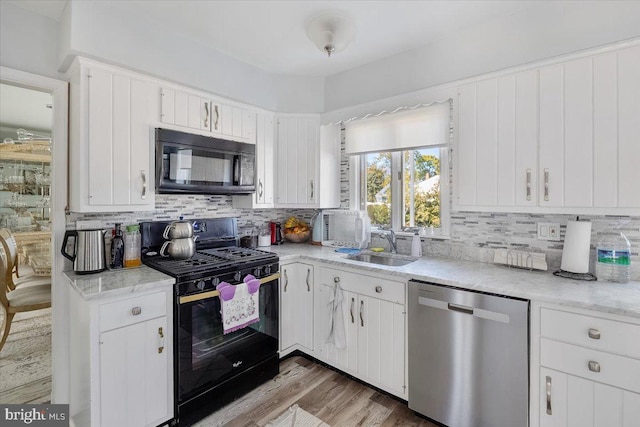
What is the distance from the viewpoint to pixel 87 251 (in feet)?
5.88

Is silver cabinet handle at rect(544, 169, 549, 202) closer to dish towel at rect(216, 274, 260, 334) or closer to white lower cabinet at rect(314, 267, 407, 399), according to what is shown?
white lower cabinet at rect(314, 267, 407, 399)

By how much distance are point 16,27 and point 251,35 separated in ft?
4.63

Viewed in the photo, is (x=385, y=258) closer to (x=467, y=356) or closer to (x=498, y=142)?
(x=467, y=356)

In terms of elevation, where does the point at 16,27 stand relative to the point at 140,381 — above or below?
above

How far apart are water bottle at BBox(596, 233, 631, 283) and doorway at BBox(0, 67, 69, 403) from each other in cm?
331

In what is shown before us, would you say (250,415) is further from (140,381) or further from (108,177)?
(108,177)

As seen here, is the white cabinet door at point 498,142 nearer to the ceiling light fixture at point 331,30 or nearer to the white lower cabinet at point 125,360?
the ceiling light fixture at point 331,30

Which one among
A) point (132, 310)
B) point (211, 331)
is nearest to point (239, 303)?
point (211, 331)

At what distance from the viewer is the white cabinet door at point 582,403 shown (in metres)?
1.28

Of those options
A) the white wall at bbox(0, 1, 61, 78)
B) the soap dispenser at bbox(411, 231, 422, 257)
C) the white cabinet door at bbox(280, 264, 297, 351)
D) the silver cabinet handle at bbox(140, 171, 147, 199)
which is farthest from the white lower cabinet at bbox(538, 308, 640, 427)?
the white wall at bbox(0, 1, 61, 78)

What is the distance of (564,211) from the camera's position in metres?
1.73

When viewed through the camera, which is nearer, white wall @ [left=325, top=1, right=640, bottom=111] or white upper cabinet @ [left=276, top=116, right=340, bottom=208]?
white wall @ [left=325, top=1, right=640, bottom=111]

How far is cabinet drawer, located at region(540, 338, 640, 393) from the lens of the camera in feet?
4.16

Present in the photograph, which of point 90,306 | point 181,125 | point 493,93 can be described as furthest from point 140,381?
point 493,93
